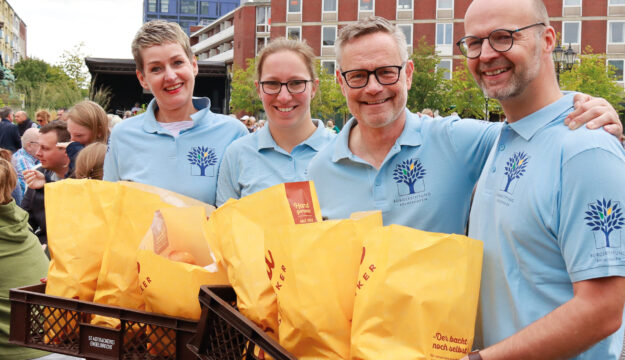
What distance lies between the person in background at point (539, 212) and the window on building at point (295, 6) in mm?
47059

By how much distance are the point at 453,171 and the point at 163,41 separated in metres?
1.59

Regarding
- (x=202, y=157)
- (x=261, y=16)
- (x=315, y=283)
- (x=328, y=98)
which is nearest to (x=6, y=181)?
(x=202, y=157)

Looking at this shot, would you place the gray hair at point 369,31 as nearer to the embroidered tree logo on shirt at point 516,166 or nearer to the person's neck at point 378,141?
the person's neck at point 378,141

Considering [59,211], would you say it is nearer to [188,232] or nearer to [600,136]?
[188,232]

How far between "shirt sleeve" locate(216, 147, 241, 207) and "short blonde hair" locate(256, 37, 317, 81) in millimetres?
425

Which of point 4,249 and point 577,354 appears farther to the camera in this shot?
point 4,249

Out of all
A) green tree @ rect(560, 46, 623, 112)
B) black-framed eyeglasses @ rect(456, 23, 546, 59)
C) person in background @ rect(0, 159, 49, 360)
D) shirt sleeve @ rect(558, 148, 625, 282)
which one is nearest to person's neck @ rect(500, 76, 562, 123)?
black-framed eyeglasses @ rect(456, 23, 546, 59)

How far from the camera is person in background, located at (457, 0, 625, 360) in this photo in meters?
1.47

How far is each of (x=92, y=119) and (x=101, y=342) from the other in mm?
3123

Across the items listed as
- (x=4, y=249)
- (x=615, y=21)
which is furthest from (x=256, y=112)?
(x=4, y=249)

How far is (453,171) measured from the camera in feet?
7.63

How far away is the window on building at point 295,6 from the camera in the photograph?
47.1 m

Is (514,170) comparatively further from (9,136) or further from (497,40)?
(9,136)

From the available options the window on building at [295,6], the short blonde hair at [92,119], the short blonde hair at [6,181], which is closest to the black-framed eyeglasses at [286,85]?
the short blonde hair at [6,181]
